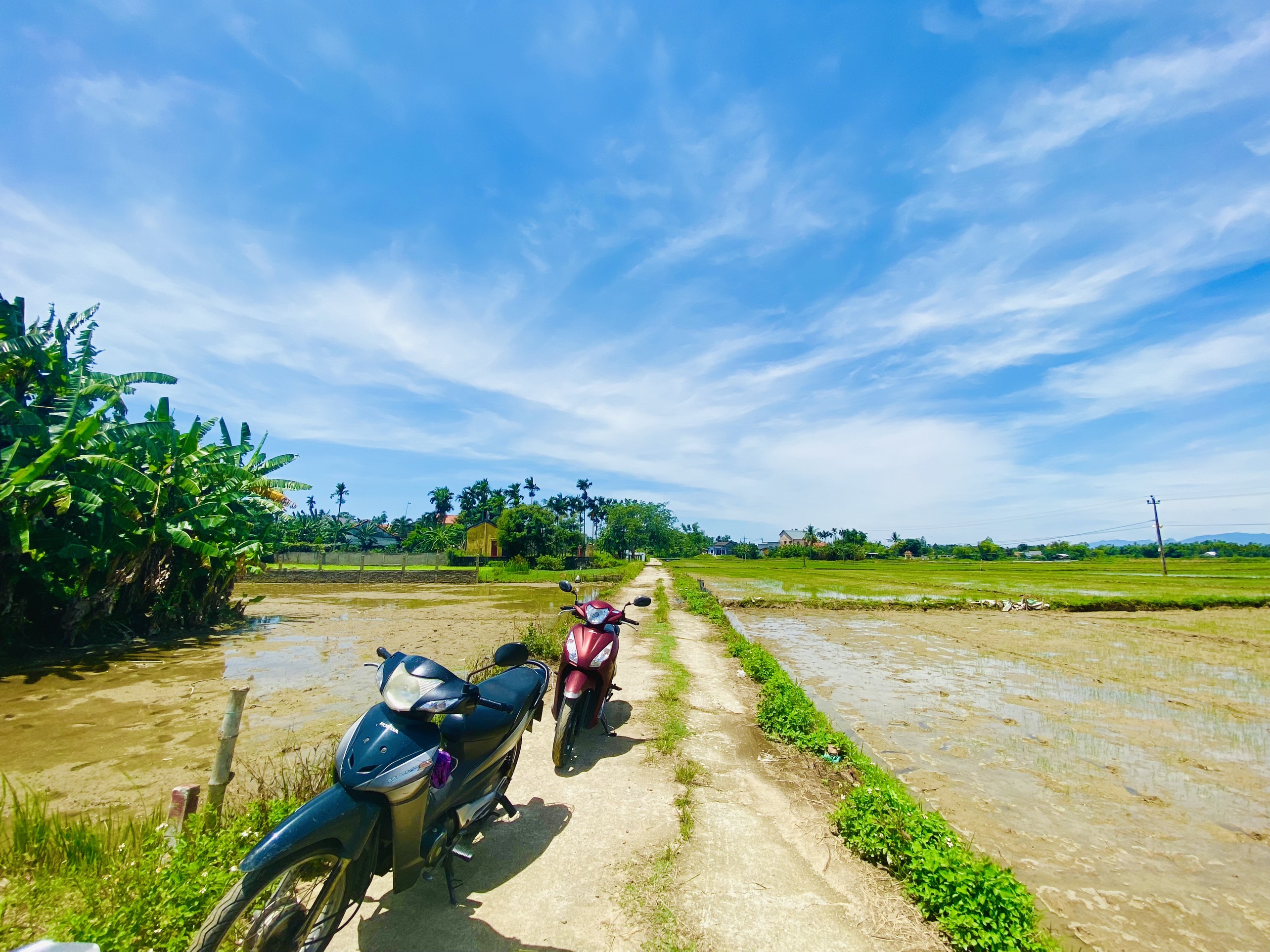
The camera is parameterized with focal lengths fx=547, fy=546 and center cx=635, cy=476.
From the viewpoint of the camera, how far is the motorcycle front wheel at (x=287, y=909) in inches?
73.3

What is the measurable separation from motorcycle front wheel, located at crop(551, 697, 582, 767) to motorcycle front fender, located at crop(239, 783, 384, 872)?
226cm

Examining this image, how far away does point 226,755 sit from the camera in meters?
3.09

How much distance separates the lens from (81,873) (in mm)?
2670

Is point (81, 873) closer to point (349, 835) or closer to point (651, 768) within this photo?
point (349, 835)

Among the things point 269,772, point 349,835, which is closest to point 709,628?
point 269,772

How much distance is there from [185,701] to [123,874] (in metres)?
5.68

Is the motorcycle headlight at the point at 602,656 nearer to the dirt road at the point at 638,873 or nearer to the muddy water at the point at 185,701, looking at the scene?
the dirt road at the point at 638,873

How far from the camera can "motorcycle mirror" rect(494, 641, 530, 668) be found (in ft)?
10.7

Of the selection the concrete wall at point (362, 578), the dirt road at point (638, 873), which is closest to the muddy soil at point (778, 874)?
the dirt road at point (638, 873)

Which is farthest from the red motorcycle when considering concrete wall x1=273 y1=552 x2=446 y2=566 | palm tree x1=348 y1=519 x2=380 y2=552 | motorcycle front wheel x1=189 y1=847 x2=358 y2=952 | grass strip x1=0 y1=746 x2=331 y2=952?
palm tree x1=348 y1=519 x2=380 y2=552

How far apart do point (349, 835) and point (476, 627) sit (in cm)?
1245

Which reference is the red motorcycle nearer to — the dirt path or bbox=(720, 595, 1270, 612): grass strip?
the dirt path

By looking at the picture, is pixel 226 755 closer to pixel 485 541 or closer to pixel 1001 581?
pixel 1001 581

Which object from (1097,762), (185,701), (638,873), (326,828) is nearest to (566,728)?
(638,873)
